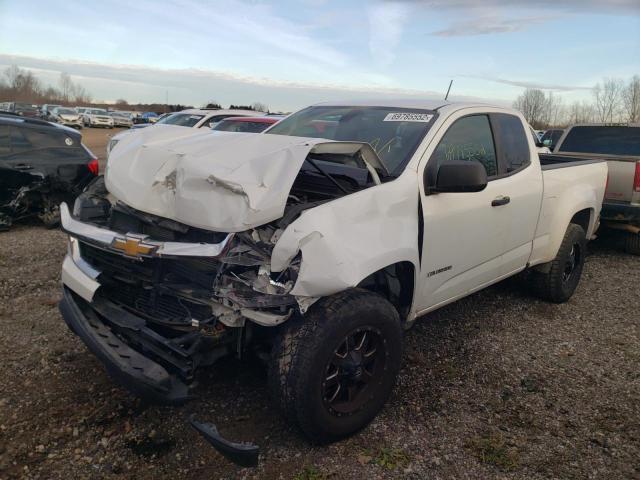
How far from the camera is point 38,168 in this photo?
750 centimetres

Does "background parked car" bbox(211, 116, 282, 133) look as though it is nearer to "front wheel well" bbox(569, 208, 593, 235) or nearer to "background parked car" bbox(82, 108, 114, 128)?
"front wheel well" bbox(569, 208, 593, 235)

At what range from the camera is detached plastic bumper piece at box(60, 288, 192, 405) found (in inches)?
97.2

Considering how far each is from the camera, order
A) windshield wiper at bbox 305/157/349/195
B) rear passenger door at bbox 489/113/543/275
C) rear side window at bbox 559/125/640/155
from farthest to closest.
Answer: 1. rear side window at bbox 559/125/640/155
2. rear passenger door at bbox 489/113/543/275
3. windshield wiper at bbox 305/157/349/195

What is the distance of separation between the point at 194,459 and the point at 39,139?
6.77 metres

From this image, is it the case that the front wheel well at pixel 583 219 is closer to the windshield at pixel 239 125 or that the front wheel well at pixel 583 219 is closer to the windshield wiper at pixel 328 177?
the windshield wiper at pixel 328 177

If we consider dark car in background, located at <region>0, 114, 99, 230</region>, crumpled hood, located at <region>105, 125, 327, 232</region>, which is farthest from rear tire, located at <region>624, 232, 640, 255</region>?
dark car in background, located at <region>0, 114, 99, 230</region>

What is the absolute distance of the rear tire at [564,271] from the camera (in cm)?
496

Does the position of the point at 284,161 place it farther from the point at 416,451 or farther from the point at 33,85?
the point at 33,85

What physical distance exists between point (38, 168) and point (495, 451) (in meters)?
7.33

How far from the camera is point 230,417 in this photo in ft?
10.2

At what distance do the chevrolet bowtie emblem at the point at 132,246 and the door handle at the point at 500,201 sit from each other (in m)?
2.50

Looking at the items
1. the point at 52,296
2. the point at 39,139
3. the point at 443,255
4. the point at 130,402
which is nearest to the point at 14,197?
the point at 39,139

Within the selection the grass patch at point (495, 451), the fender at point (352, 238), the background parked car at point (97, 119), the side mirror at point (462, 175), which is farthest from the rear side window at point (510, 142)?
the background parked car at point (97, 119)

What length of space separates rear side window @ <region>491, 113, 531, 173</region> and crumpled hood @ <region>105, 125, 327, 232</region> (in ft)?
6.38
